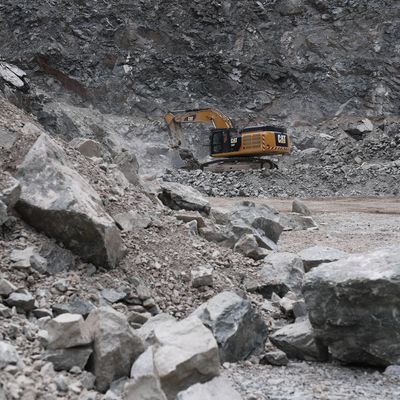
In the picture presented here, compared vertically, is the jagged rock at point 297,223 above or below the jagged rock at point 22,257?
below

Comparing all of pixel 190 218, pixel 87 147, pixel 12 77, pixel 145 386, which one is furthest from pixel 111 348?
pixel 12 77

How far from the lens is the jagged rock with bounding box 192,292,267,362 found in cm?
344

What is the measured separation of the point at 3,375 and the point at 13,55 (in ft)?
98.0

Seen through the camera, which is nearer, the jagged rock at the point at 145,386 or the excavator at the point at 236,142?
the jagged rock at the point at 145,386

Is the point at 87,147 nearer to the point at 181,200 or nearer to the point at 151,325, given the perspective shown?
the point at 181,200

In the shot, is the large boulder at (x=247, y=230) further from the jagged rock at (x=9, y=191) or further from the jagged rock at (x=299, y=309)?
the jagged rock at (x=9, y=191)

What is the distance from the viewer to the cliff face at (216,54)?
97.0 feet

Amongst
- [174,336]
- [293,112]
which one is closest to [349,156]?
[293,112]

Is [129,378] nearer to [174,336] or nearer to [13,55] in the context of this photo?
[174,336]

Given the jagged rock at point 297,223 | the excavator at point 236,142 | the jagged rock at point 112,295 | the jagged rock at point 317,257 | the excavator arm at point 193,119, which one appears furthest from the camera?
the excavator arm at point 193,119

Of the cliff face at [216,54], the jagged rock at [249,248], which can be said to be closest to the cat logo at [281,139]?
the cliff face at [216,54]

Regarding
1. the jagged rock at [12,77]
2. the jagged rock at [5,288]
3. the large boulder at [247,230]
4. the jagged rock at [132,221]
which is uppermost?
the jagged rock at [12,77]

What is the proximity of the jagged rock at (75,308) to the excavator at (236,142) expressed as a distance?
15.7m

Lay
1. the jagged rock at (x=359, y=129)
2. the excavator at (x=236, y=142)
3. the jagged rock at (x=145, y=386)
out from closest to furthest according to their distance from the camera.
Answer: the jagged rock at (x=145, y=386)
the excavator at (x=236, y=142)
the jagged rock at (x=359, y=129)
